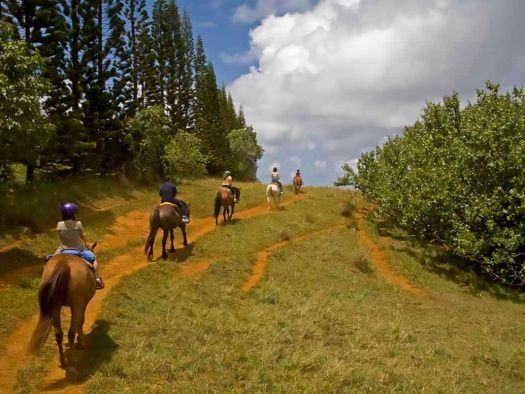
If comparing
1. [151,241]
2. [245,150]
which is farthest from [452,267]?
[245,150]

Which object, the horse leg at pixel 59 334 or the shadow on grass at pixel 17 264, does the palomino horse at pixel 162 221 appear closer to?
the shadow on grass at pixel 17 264

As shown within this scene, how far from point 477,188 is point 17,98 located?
21.7 meters

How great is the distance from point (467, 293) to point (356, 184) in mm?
14875

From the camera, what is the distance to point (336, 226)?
2909cm

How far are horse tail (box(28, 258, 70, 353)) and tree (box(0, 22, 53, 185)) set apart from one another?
30.6ft

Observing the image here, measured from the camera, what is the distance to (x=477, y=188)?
21766mm

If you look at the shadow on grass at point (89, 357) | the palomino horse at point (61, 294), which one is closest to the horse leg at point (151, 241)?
the shadow on grass at point (89, 357)

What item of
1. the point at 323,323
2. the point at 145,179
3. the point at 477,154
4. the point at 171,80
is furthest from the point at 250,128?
the point at 323,323

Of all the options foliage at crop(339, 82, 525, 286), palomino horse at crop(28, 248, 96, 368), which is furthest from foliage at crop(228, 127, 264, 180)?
palomino horse at crop(28, 248, 96, 368)

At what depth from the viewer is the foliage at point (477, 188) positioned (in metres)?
20.0

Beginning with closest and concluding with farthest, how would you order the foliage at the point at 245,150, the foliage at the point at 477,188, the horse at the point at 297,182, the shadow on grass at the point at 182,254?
the shadow on grass at the point at 182,254
the foliage at the point at 477,188
the horse at the point at 297,182
the foliage at the point at 245,150

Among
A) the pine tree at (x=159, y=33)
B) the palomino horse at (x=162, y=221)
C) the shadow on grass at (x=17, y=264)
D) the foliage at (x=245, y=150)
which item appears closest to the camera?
the shadow on grass at (x=17, y=264)

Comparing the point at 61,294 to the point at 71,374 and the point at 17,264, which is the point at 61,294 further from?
the point at 17,264

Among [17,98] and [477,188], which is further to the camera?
[477,188]
